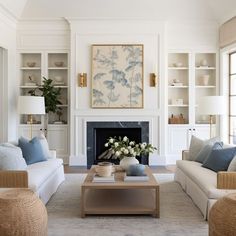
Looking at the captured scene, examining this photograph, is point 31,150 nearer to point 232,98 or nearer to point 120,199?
point 120,199

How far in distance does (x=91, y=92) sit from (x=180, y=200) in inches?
138

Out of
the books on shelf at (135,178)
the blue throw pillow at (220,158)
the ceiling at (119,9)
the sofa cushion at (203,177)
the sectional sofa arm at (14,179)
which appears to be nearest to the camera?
the sofa cushion at (203,177)

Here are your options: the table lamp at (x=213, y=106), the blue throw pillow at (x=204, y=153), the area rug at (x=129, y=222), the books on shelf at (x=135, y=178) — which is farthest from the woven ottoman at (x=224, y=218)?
the table lamp at (x=213, y=106)

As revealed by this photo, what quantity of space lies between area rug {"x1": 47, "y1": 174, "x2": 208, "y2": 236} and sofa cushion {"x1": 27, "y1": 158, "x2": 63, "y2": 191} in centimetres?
36

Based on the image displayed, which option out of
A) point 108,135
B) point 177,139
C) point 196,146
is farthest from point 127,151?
point 177,139

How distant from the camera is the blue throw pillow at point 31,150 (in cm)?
522

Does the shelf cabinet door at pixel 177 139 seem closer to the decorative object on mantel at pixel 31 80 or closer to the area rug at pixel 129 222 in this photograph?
the area rug at pixel 129 222

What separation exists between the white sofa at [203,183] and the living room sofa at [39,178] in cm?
184

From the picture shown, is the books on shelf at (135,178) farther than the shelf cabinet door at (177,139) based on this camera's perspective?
No

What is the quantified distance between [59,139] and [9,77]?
1.64 metres

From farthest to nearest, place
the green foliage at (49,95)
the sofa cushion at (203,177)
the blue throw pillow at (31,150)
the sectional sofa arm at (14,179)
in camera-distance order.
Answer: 1. the green foliage at (49,95)
2. the blue throw pillow at (31,150)
3. the sectional sofa arm at (14,179)
4. the sofa cushion at (203,177)

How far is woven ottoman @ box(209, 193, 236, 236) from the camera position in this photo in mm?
2930

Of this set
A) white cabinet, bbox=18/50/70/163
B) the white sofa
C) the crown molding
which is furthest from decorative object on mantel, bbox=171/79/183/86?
the crown molding

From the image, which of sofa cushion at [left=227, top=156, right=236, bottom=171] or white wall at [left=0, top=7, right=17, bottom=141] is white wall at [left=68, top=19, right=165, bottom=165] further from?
sofa cushion at [left=227, top=156, right=236, bottom=171]
